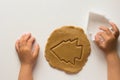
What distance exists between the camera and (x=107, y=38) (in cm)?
106

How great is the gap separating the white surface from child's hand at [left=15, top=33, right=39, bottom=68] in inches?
0.8

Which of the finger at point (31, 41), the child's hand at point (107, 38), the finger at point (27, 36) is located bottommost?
the child's hand at point (107, 38)

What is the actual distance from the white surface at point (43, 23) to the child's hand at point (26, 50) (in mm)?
20

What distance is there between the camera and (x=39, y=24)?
1015 mm

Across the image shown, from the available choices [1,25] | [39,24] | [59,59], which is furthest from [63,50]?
[1,25]

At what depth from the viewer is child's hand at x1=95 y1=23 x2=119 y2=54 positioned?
106 centimetres

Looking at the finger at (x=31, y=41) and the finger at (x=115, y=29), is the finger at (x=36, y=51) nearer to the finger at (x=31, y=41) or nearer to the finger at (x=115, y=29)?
the finger at (x=31, y=41)

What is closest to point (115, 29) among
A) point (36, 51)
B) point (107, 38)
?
point (107, 38)

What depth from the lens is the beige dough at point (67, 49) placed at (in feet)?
3.36

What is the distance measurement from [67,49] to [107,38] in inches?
6.9

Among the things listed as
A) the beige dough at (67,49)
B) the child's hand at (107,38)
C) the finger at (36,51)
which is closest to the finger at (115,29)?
the child's hand at (107,38)

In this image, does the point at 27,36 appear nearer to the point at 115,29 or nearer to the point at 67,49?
the point at 67,49

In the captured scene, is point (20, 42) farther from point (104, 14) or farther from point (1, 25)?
point (104, 14)

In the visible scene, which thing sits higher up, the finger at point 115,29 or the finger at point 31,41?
the finger at point 31,41
